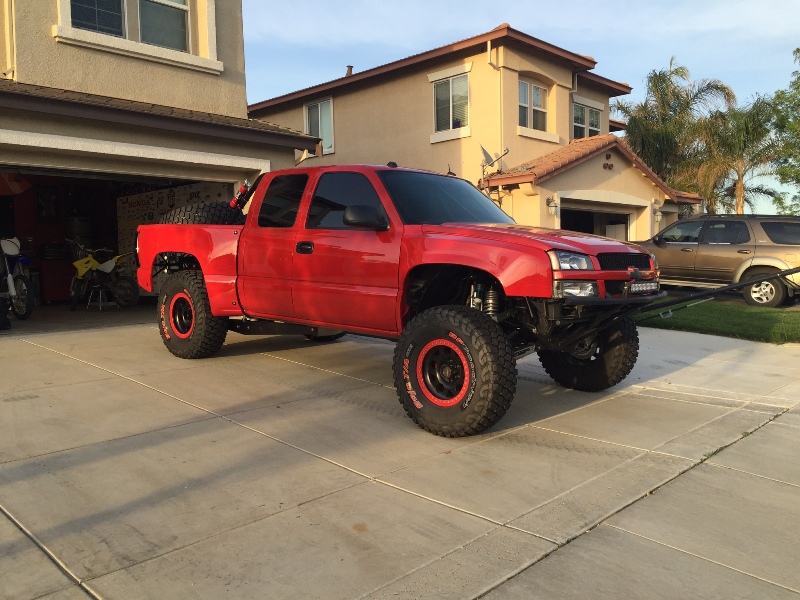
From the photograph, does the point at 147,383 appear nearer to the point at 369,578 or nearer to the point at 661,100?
the point at 369,578

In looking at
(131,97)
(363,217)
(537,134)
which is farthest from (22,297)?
(537,134)

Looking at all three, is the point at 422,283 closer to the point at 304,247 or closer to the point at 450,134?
the point at 304,247

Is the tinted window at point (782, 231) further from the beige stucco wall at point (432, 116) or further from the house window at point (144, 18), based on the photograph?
the house window at point (144, 18)

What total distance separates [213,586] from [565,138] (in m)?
17.4

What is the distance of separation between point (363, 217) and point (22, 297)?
7870 millimetres

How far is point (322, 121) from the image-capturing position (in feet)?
65.8

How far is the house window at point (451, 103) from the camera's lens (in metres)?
16.7

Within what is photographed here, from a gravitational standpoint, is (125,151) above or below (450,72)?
below

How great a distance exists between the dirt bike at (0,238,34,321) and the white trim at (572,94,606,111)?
1463 cm

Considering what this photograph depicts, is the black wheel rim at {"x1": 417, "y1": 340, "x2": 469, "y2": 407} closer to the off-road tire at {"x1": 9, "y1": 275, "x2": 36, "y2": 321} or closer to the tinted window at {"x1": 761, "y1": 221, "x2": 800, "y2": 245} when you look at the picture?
the off-road tire at {"x1": 9, "y1": 275, "x2": 36, "y2": 321}

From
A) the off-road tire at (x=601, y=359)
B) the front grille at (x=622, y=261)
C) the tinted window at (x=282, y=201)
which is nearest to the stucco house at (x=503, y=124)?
the off-road tire at (x=601, y=359)

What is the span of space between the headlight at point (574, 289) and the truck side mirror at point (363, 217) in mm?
1507

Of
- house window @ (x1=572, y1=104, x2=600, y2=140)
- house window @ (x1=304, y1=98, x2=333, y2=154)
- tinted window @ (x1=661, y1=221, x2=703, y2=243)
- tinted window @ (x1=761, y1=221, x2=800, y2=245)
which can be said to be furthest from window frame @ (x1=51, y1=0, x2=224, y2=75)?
house window @ (x1=572, y1=104, x2=600, y2=140)

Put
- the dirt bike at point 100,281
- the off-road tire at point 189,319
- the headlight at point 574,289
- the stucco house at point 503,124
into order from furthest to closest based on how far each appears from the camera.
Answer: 1. the stucco house at point 503,124
2. the dirt bike at point 100,281
3. the off-road tire at point 189,319
4. the headlight at point 574,289
